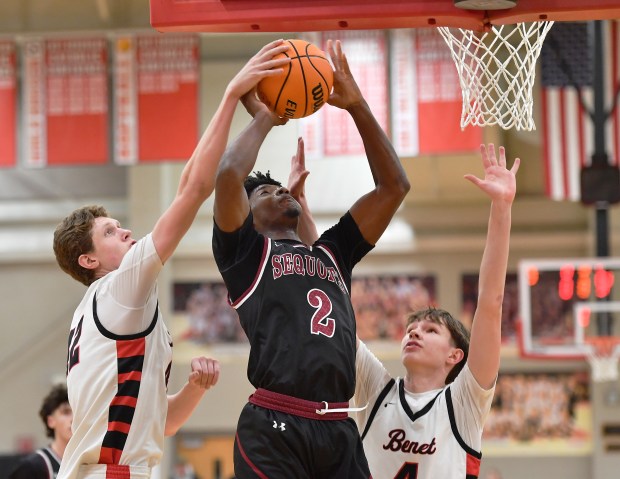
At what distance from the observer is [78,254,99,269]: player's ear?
435 cm

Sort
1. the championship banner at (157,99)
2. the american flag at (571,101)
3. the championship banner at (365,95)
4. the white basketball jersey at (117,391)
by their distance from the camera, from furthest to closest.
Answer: the american flag at (571,101), the championship banner at (157,99), the championship banner at (365,95), the white basketball jersey at (117,391)

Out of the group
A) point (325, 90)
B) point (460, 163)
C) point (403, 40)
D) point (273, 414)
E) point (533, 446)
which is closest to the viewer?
point (273, 414)

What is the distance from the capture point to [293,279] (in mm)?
4043

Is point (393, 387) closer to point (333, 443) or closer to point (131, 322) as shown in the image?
point (333, 443)

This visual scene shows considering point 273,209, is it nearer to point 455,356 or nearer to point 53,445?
point 455,356

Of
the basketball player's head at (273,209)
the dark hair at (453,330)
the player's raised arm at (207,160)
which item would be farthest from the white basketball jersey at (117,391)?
the dark hair at (453,330)

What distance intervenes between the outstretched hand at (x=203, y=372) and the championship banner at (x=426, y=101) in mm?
6043

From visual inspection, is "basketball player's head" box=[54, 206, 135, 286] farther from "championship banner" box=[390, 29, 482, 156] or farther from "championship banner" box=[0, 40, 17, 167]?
→ "championship banner" box=[0, 40, 17, 167]

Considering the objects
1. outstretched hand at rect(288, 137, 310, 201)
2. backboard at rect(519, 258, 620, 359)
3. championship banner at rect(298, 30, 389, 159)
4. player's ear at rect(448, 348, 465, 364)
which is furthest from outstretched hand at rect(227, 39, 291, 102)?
backboard at rect(519, 258, 620, 359)

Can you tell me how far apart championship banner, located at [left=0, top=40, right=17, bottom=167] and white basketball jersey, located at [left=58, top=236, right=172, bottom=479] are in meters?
6.89

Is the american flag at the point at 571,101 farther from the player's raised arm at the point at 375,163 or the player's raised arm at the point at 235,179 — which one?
the player's raised arm at the point at 235,179

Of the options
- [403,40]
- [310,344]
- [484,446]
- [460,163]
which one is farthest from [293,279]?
[484,446]

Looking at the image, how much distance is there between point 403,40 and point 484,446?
24.3 ft

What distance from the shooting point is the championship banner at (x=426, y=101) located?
10.2 metres
